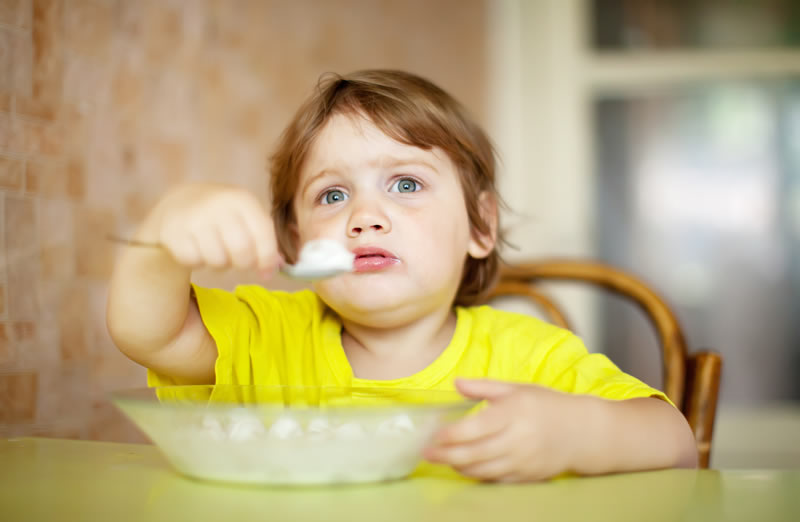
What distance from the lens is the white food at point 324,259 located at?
24.6 inches

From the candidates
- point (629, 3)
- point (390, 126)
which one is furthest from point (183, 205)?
point (629, 3)

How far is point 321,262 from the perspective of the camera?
636 mm

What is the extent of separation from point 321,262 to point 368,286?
15cm

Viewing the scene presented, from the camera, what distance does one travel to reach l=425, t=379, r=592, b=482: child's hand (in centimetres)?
48

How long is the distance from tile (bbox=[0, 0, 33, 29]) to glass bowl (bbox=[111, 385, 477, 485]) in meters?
0.53

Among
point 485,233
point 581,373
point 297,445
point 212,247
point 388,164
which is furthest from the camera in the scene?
point 485,233

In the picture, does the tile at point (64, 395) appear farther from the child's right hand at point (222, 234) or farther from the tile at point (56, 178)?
the child's right hand at point (222, 234)

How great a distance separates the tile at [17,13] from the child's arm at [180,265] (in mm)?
344

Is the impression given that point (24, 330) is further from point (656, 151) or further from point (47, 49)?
point (656, 151)

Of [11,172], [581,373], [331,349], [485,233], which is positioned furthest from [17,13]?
[581,373]

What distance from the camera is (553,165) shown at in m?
2.22

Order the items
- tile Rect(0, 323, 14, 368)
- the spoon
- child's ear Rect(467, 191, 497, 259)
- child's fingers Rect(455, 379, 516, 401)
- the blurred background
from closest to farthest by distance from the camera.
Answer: child's fingers Rect(455, 379, 516, 401)
the spoon
tile Rect(0, 323, 14, 368)
child's ear Rect(467, 191, 497, 259)
the blurred background

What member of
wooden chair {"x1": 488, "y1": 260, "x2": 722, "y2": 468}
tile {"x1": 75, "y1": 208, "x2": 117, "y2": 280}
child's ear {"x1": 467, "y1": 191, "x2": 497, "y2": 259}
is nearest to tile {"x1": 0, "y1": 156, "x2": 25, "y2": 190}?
tile {"x1": 75, "y1": 208, "x2": 117, "y2": 280}

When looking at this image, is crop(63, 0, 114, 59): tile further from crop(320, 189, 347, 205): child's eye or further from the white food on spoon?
the white food on spoon
